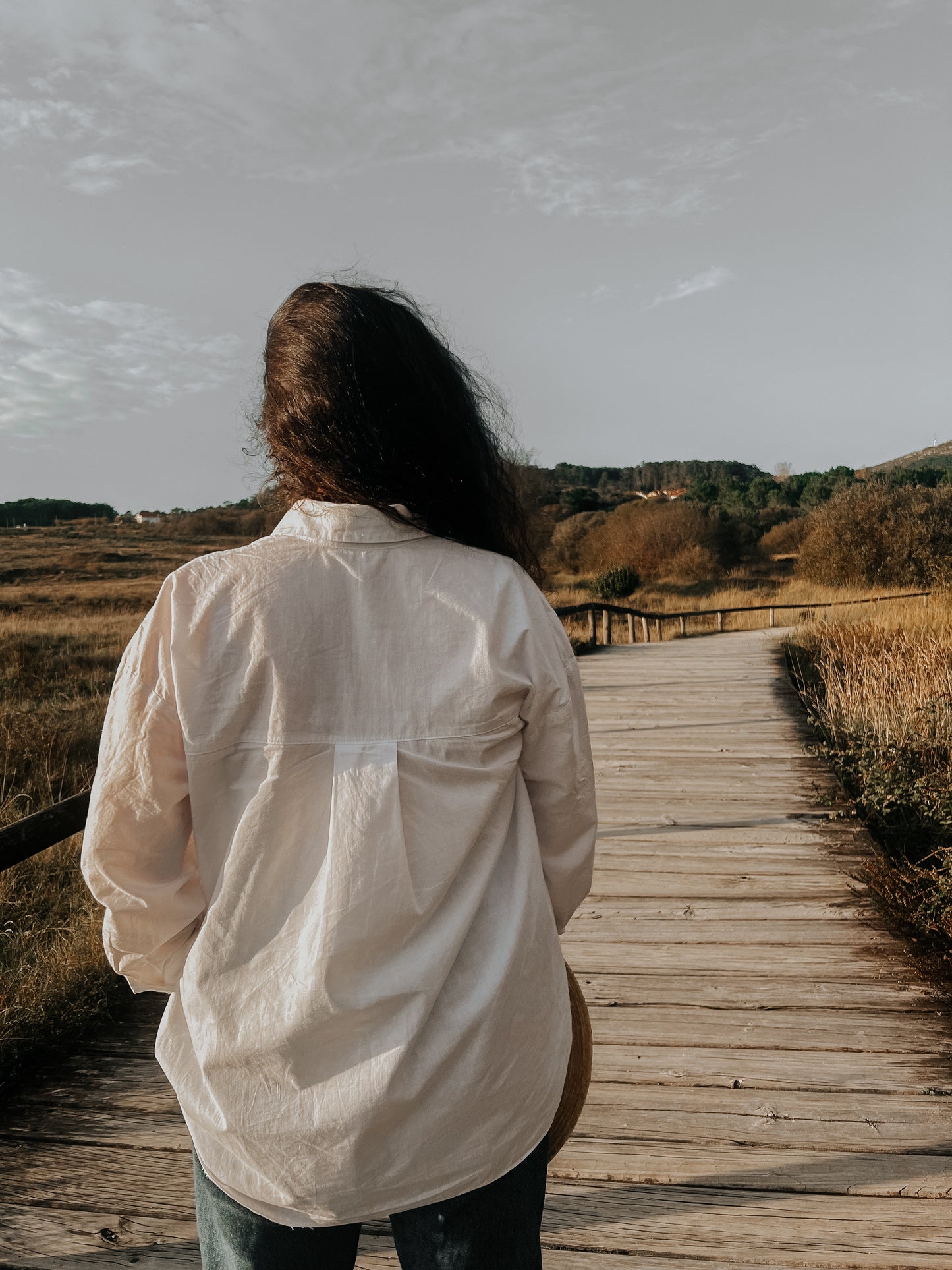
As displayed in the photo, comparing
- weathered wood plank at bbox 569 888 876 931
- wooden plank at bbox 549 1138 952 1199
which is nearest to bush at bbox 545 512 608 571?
Result: weathered wood plank at bbox 569 888 876 931

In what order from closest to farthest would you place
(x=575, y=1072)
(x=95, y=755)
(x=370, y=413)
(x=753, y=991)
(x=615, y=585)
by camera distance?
(x=370, y=413) < (x=575, y=1072) < (x=753, y=991) < (x=95, y=755) < (x=615, y=585)

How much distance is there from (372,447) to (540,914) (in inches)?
23.6

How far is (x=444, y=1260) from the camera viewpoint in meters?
Result: 1.02

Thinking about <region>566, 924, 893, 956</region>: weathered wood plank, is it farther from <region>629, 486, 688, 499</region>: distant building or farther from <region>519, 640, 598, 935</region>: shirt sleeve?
<region>629, 486, 688, 499</region>: distant building

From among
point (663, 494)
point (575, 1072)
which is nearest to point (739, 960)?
point (575, 1072)

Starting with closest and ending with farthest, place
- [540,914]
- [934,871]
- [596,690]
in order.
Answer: [540,914] < [934,871] < [596,690]

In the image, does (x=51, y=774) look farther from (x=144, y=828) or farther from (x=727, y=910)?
(x=144, y=828)

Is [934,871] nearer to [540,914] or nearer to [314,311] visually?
[540,914]

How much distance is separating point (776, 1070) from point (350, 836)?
81.9 inches

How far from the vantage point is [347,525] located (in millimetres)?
1018

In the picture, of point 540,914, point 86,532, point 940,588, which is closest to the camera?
point 540,914

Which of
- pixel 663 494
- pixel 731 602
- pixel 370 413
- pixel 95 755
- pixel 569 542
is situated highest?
pixel 663 494

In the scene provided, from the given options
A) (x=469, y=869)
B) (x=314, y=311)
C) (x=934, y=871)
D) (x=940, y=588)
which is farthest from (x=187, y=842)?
(x=940, y=588)

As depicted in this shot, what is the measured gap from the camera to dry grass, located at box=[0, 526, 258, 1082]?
9.21ft
